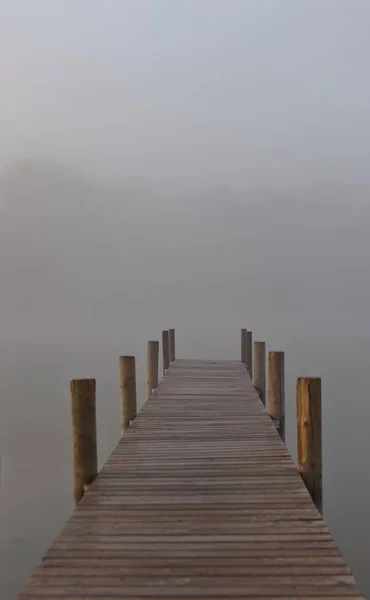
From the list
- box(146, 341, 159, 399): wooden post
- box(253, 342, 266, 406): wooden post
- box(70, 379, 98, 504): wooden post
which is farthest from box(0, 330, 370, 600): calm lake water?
→ box(70, 379, 98, 504): wooden post

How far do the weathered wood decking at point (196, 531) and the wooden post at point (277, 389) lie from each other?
5.56 feet

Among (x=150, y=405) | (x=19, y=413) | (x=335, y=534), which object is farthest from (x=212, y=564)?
(x=19, y=413)

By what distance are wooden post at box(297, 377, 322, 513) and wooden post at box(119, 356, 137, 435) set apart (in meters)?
3.69

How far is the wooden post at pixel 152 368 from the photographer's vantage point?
444 inches

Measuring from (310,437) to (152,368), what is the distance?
673 centimetres

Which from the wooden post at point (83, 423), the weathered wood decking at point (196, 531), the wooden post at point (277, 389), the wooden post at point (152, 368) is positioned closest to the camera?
the weathered wood decking at point (196, 531)

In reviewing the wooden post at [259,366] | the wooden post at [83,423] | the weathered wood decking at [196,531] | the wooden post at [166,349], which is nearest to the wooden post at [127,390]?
the weathered wood decking at [196,531]

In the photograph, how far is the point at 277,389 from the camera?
8.12m

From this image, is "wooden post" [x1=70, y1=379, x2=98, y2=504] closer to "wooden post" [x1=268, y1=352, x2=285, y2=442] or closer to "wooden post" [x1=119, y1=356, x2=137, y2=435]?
"wooden post" [x1=119, y1=356, x2=137, y2=435]

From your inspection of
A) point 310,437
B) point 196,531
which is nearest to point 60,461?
point 310,437

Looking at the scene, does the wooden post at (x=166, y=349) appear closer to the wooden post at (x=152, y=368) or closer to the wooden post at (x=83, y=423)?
the wooden post at (x=152, y=368)

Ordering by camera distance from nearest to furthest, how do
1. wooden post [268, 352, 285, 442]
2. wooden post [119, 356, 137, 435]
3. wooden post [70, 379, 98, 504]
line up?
1. wooden post [70, 379, 98, 504]
2. wooden post [268, 352, 285, 442]
3. wooden post [119, 356, 137, 435]

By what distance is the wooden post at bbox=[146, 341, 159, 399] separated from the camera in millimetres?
11273

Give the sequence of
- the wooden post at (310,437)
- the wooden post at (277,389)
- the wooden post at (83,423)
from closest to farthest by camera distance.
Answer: the wooden post at (310,437), the wooden post at (83,423), the wooden post at (277,389)
